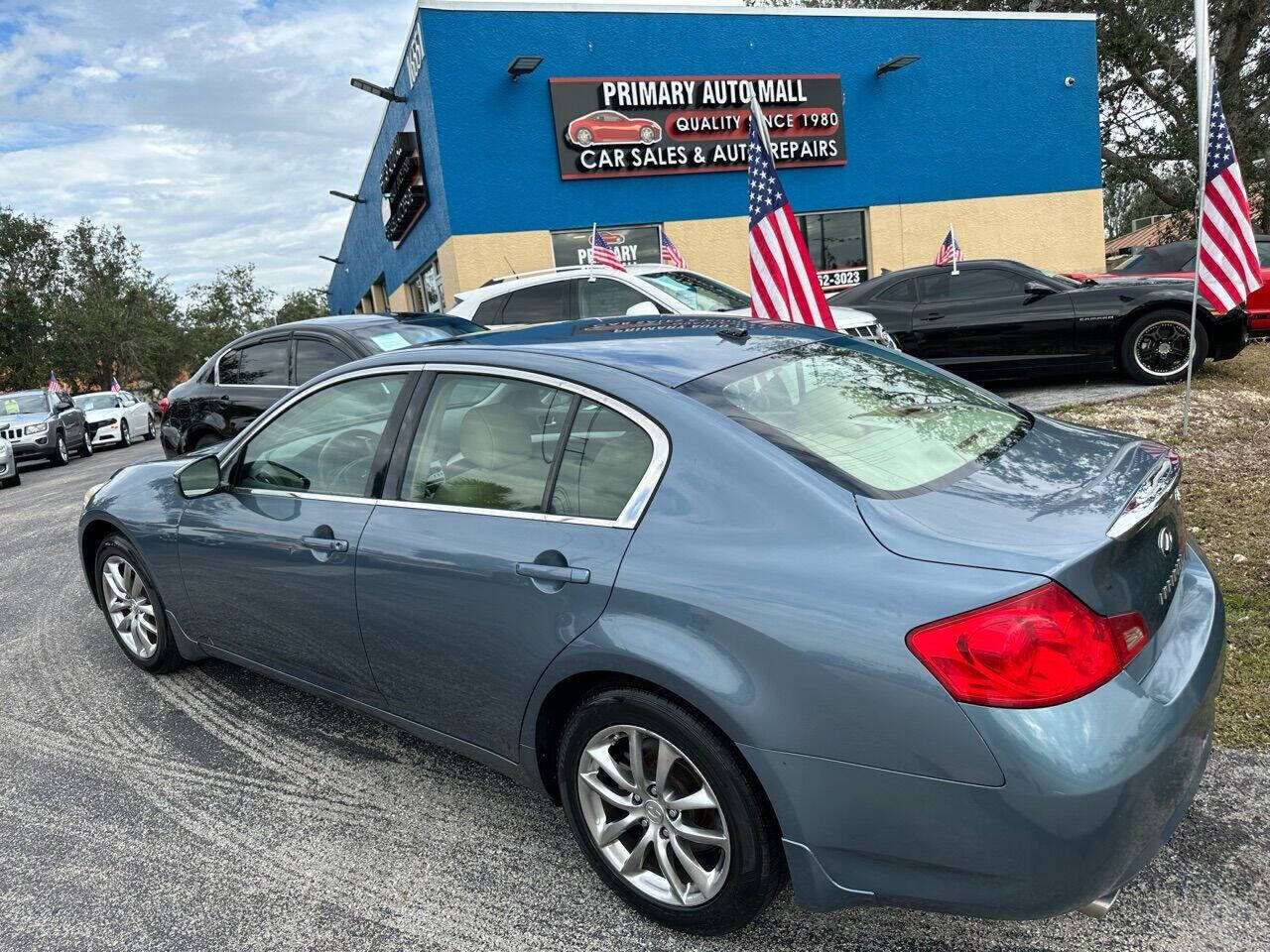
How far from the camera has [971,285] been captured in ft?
31.1

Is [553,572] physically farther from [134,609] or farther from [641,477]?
[134,609]

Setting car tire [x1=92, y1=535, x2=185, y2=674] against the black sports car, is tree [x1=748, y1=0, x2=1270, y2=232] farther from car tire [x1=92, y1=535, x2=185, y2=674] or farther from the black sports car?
car tire [x1=92, y1=535, x2=185, y2=674]

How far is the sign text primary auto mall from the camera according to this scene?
15312 mm

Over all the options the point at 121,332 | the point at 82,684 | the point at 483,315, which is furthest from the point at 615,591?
the point at 121,332

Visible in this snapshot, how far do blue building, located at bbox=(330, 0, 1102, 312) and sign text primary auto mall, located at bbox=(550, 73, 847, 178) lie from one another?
3 centimetres

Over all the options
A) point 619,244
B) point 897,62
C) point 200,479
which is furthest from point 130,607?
point 897,62

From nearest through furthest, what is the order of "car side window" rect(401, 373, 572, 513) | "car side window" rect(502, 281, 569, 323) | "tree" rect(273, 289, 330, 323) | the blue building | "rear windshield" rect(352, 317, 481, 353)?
"car side window" rect(401, 373, 572, 513) → "rear windshield" rect(352, 317, 481, 353) → "car side window" rect(502, 281, 569, 323) → the blue building → "tree" rect(273, 289, 330, 323)

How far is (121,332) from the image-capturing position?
45.9m

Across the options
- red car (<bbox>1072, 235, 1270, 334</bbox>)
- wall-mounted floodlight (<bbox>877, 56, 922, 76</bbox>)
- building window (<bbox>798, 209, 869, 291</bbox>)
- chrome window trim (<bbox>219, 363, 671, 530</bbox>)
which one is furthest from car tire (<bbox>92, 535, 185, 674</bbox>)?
wall-mounted floodlight (<bbox>877, 56, 922, 76</bbox>)

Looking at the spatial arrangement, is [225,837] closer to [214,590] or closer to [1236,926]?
[214,590]

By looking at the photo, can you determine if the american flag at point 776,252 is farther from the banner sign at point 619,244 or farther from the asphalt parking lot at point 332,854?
the banner sign at point 619,244

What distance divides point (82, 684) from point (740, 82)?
14816mm

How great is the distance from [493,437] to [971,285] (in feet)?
26.4

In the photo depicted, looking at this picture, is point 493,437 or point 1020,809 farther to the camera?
point 493,437
